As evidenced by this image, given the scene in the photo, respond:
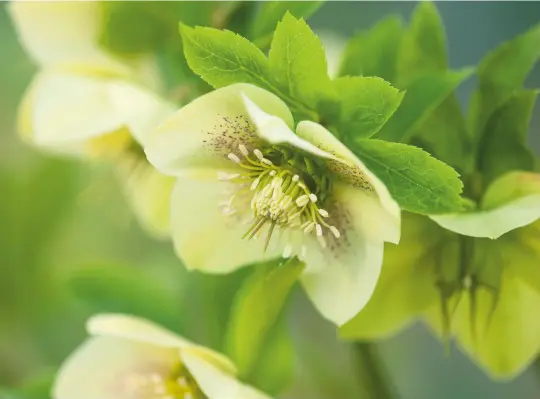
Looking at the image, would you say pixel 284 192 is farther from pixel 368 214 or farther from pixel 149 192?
pixel 149 192

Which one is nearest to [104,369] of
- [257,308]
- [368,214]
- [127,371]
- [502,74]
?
[127,371]

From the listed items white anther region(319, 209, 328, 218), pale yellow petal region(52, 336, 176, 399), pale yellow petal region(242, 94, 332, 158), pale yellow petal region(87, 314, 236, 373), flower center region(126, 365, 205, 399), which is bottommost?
flower center region(126, 365, 205, 399)

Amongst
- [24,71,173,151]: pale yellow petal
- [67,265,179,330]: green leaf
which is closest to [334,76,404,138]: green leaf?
[24,71,173,151]: pale yellow petal

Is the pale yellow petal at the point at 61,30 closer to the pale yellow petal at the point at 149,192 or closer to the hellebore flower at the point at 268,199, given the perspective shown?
the pale yellow petal at the point at 149,192

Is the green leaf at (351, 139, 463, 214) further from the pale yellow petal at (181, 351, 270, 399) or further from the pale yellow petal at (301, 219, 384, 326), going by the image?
the pale yellow petal at (181, 351, 270, 399)

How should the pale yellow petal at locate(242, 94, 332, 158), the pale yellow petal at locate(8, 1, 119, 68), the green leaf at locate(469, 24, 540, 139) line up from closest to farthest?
the pale yellow petal at locate(242, 94, 332, 158), the green leaf at locate(469, 24, 540, 139), the pale yellow petal at locate(8, 1, 119, 68)

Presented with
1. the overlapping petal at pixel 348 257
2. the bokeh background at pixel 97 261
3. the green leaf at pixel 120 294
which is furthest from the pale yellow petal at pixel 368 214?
the bokeh background at pixel 97 261

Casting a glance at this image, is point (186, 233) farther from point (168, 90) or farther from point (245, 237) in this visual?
point (168, 90)

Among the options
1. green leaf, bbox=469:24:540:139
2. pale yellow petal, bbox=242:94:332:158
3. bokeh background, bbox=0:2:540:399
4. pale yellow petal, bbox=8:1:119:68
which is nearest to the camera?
pale yellow petal, bbox=242:94:332:158
